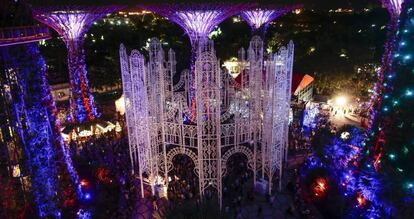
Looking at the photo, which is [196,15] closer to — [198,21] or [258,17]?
[198,21]

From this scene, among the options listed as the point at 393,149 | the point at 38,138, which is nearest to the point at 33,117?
the point at 38,138

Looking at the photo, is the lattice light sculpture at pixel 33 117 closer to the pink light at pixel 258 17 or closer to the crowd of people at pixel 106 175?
the crowd of people at pixel 106 175

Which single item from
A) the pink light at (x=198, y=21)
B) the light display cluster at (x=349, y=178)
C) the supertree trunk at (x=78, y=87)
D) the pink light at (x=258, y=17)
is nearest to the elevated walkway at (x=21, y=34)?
the light display cluster at (x=349, y=178)

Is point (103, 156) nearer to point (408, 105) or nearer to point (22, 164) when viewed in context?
point (22, 164)

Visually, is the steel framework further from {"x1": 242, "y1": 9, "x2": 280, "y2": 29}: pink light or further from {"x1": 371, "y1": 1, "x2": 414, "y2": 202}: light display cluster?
{"x1": 242, "y1": 9, "x2": 280, "y2": 29}: pink light

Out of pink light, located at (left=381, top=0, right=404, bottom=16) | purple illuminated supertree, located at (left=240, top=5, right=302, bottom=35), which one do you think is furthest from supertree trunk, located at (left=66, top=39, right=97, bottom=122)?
pink light, located at (left=381, top=0, right=404, bottom=16)
